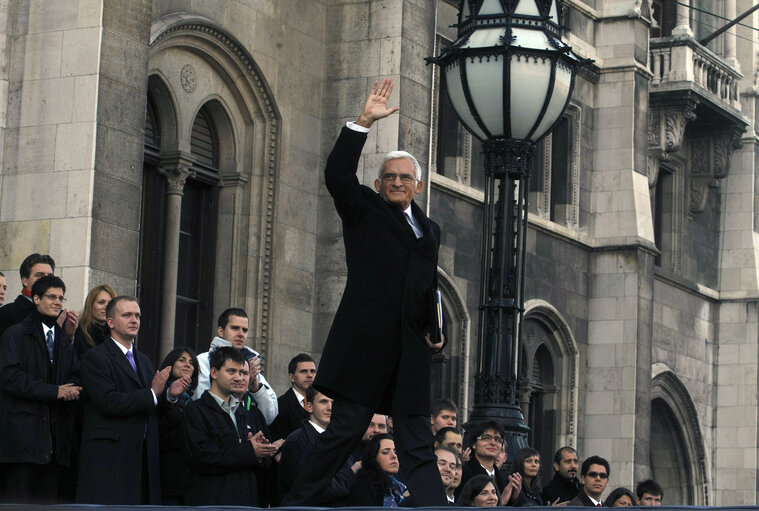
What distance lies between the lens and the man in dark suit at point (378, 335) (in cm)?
864

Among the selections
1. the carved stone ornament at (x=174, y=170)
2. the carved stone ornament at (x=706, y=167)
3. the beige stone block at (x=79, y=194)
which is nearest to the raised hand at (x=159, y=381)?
the beige stone block at (x=79, y=194)

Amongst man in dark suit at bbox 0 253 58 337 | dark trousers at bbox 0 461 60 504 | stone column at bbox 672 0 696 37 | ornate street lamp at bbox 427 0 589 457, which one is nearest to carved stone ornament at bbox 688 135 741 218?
stone column at bbox 672 0 696 37

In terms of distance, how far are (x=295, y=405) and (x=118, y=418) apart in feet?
6.16

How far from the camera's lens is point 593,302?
29.0 meters

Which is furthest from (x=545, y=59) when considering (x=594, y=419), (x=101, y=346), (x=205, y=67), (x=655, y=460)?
(x=655, y=460)

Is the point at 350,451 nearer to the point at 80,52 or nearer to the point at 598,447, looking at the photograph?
the point at 80,52

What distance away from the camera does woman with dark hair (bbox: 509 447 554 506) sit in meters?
13.1

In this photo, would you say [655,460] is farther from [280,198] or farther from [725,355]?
[280,198]

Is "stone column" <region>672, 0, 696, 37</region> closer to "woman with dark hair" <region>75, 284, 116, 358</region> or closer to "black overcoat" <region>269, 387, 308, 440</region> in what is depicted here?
"black overcoat" <region>269, 387, 308, 440</region>

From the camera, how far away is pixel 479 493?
12.0 m

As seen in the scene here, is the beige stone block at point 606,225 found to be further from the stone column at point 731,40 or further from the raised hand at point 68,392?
the raised hand at point 68,392

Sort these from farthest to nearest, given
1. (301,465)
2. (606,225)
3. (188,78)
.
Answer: (606,225), (188,78), (301,465)

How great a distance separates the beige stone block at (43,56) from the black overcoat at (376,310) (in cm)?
802

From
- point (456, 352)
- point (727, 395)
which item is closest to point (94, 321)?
point (456, 352)
